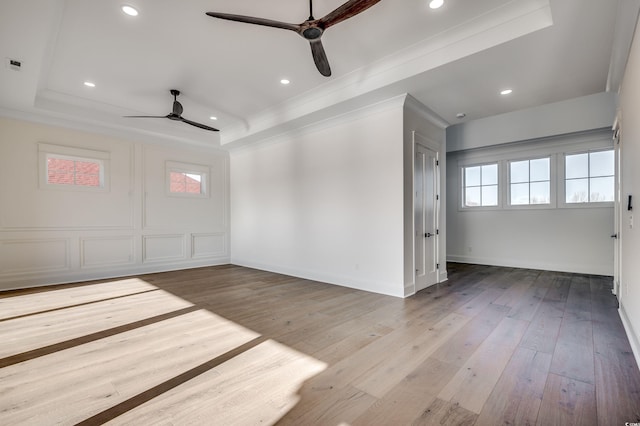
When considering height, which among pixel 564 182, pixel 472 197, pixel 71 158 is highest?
pixel 71 158

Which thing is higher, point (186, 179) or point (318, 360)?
point (186, 179)

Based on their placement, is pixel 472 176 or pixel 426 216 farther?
pixel 472 176

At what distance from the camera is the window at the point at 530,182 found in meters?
5.89

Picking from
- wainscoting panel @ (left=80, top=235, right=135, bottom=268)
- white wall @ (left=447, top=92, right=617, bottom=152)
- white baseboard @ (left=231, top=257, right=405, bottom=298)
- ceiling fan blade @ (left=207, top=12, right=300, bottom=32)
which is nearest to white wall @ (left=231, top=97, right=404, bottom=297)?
white baseboard @ (left=231, top=257, right=405, bottom=298)

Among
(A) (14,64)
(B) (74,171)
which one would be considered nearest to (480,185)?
(A) (14,64)

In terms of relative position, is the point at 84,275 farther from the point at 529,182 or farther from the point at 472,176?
the point at 529,182

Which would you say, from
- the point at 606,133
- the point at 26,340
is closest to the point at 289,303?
the point at 26,340

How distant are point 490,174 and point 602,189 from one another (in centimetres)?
190

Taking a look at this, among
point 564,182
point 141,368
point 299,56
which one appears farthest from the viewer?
point 564,182

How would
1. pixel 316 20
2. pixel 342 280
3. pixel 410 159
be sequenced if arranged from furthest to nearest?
1. pixel 342 280
2. pixel 410 159
3. pixel 316 20

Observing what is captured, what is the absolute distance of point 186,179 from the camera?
670cm

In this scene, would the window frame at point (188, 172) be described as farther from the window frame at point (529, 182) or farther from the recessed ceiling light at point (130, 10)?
the window frame at point (529, 182)

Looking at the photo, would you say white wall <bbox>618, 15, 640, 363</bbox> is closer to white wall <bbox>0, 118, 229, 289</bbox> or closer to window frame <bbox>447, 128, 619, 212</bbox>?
window frame <bbox>447, 128, 619, 212</bbox>

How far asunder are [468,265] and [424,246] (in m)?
2.79
